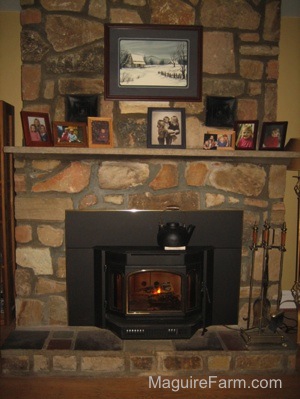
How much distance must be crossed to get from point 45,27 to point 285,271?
274 cm

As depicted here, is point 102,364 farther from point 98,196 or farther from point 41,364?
point 98,196

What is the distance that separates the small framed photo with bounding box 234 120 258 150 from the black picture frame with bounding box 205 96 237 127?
8cm

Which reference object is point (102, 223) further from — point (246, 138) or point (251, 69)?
point (251, 69)

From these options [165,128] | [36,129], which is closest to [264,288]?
[165,128]

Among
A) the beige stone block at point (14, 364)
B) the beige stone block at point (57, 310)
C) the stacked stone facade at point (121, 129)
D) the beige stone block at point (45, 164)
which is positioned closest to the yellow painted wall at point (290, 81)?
the stacked stone facade at point (121, 129)

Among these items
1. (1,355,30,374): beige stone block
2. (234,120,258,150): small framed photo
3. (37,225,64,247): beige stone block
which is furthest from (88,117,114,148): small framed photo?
(1,355,30,374): beige stone block

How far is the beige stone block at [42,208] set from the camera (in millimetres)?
2395

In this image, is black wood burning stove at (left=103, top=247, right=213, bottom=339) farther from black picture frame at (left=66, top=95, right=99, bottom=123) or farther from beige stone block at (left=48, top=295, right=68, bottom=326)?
black picture frame at (left=66, top=95, right=99, bottom=123)

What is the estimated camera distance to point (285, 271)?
3.17 m

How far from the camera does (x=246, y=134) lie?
2.40 metres

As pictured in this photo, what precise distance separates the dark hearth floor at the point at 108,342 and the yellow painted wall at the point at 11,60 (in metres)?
1.60

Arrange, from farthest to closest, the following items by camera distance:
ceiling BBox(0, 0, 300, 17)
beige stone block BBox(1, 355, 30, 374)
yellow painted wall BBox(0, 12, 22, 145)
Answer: yellow painted wall BBox(0, 12, 22, 145) < ceiling BBox(0, 0, 300, 17) < beige stone block BBox(1, 355, 30, 374)

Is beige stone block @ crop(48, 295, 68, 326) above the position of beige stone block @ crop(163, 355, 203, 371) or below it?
above

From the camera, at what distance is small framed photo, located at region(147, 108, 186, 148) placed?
2.38m
